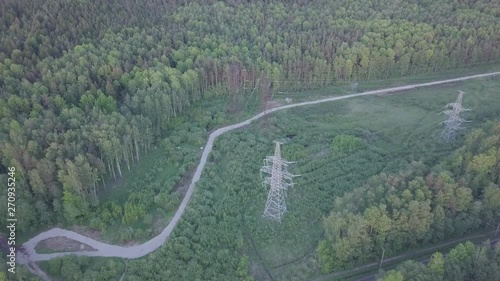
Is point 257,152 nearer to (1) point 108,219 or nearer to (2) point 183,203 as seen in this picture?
(2) point 183,203

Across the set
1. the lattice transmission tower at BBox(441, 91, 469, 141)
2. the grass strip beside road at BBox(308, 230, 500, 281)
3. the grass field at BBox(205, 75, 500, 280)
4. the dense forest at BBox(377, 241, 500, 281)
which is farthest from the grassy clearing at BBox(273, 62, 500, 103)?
the dense forest at BBox(377, 241, 500, 281)

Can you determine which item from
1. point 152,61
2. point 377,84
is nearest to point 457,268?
point 377,84

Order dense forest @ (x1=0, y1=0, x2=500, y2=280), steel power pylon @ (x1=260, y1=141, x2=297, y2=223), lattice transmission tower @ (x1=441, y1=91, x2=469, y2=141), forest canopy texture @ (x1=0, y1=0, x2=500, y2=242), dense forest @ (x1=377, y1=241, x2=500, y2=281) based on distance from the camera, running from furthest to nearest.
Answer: lattice transmission tower @ (x1=441, y1=91, x2=469, y2=141) < forest canopy texture @ (x1=0, y1=0, x2=500, y2=242) < steel power pylon @ (x1=260, y1=141, x2=297, y2=223) < dense forest @ (x1=0, y1=0, x2=500, y2=280) < dense forest @ (x1=377, y1=241, x2=500, y2=281)

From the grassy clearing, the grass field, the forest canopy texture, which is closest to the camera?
the grass field

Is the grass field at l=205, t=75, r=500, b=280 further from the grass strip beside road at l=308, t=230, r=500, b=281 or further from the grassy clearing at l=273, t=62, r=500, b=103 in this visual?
the grassy clearing at l=273, t=62, r=500, b=103

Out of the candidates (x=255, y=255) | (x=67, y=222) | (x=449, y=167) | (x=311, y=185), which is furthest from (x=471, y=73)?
(x=67, y=222)

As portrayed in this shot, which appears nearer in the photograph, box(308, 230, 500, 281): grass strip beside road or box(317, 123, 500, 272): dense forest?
box(317, 123, 500, 272): dense forest

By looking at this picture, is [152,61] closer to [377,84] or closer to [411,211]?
[377,84]
